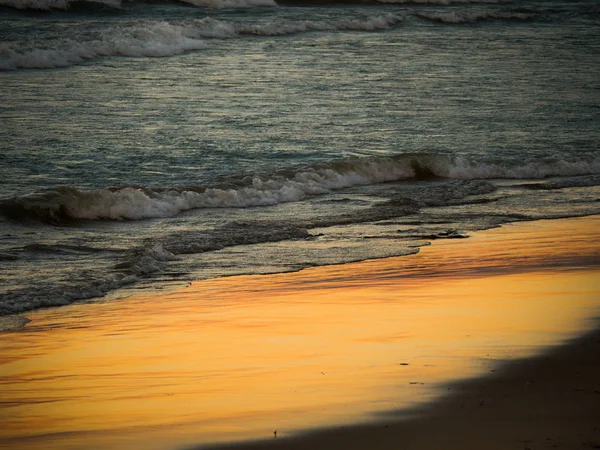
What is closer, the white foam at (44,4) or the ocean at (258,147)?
the ocean at (258,147)

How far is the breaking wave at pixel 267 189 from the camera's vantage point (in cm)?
1163

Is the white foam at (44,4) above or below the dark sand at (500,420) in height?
below

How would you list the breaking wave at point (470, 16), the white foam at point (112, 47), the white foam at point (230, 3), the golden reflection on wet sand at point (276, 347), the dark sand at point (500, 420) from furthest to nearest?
1. the white foam at point (230, 3)
2. the breaking wave at point (470, 16)
3. the white foam at point (112, 47)
4. the golden reflection on wet sand at point (276, 347)
5. the dark sand at point (500, 420)

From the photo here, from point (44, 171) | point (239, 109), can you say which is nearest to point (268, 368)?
point (44, 171)

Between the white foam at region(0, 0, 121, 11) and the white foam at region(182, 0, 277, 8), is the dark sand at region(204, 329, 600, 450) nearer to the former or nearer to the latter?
the white foam at region(0, 0, 121, 11)

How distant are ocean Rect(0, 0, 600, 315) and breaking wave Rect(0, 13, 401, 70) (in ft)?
0.22

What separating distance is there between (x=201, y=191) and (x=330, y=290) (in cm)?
499

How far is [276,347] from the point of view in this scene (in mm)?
6297

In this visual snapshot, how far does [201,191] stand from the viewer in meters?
12.7

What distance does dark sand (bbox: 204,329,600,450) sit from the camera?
4574 mm

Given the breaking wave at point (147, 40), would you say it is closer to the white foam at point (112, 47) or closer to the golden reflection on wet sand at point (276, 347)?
the white foam at point (112, 47)

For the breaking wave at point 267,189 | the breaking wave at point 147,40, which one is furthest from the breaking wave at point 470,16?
the breaking wave at point 267,189

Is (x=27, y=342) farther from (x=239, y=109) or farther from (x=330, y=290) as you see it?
(x=239, y=109)

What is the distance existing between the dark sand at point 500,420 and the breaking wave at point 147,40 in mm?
20248
